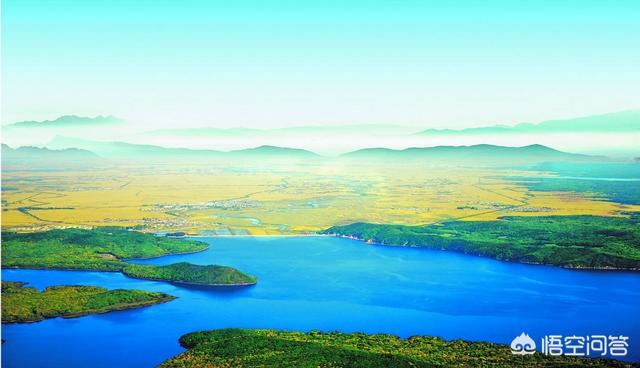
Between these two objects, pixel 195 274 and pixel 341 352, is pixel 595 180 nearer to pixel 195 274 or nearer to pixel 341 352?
pixel 195 274

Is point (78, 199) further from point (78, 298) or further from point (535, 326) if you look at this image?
point (535, 326)

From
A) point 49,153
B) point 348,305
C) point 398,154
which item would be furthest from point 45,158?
point 348,305

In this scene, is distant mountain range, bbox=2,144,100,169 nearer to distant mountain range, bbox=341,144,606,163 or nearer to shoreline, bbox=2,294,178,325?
distant mountain range, bbox=341,144,606,163

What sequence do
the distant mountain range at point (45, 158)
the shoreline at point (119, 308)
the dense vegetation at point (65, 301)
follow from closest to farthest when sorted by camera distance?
the shoreline at point (119, 308), the dense vegetation at point (65, 301), the distant mountain range at point (45, 158)

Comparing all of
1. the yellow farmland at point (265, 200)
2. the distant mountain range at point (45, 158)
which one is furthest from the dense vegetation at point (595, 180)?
the distant mountain range at point (45, 158)

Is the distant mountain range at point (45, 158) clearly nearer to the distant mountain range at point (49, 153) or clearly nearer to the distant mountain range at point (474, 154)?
the distant mountain range at point (49, 153)

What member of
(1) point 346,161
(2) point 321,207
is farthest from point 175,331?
(1) point 346,161
